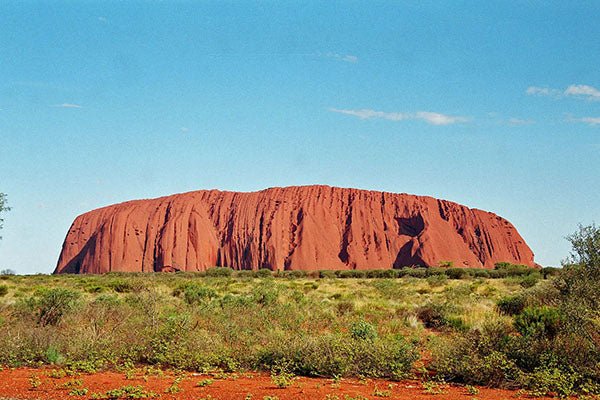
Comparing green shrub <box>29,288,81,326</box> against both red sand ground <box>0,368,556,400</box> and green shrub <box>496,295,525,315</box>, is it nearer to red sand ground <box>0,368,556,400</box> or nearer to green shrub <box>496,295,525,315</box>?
red sand ground <box>0,368,556,400</box>

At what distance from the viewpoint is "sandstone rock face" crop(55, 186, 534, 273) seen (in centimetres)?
8200

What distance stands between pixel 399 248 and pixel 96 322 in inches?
2976

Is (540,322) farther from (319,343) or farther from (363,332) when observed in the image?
(319,343)

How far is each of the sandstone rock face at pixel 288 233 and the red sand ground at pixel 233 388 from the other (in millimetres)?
69788

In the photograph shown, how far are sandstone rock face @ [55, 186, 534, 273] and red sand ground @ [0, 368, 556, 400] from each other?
6979cm

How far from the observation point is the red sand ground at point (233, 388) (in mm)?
7977

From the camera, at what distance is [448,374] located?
31.3 ft

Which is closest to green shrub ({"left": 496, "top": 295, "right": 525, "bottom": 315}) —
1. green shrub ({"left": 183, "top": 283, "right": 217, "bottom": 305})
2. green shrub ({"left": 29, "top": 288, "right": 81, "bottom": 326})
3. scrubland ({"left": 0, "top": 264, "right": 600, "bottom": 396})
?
scrubland ({"left": 0, "top": 264, "right": 600, "bottom": 396})

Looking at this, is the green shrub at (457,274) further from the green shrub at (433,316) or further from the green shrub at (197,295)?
the green shrub at (433,316)

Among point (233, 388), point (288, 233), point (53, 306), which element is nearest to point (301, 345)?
point (233, 388)

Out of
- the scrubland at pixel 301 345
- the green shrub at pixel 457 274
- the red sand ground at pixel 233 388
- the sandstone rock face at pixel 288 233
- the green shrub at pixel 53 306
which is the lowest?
the red sand ground at pixel 233 388

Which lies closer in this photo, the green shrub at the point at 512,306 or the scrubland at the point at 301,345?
the scrubland at the point at 301,345

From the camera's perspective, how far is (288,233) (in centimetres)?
8594

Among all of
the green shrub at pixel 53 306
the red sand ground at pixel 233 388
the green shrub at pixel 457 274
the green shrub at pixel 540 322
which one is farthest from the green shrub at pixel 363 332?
the green shrub at pixel 457 274
